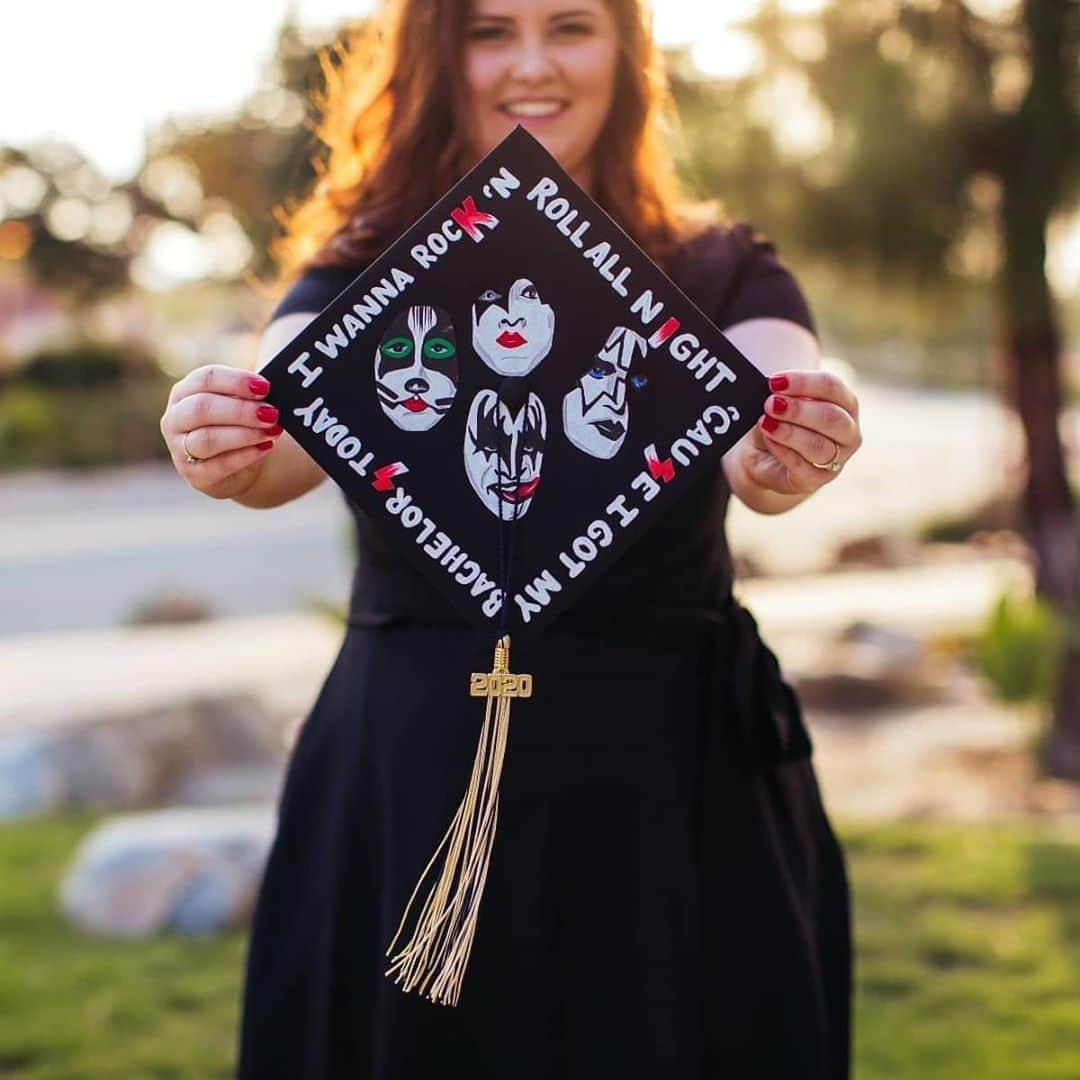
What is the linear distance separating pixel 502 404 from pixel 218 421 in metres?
0.30

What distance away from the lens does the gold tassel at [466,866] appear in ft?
4.86

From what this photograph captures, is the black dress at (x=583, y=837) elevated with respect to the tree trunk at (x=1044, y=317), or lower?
lower

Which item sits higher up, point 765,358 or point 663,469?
point 765,358

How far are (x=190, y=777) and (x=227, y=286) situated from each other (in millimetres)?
19546

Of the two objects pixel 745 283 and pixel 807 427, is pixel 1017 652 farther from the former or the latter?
pixel 807 427

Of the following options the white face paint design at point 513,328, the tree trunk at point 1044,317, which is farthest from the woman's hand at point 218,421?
the tree trunk at point 1044,317

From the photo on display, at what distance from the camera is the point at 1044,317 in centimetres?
670

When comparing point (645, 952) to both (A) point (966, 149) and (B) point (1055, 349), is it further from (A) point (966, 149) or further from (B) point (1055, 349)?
(B) point (1055, 349)

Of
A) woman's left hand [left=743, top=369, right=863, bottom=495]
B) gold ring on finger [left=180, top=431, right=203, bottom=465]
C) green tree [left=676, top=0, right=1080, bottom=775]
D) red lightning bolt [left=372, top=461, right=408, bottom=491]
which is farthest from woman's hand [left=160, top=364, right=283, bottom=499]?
green tree [left=676, top=0, right=1080, bottom=775]

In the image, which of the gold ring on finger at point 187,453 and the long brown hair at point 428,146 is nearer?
the gold ring on finger at point 187,453

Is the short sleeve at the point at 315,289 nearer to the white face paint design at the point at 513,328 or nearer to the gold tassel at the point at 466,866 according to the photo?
the white face paint design at the point at 513,328

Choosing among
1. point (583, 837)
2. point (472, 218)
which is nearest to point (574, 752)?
point (583, 837)

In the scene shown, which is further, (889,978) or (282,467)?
(889,978)

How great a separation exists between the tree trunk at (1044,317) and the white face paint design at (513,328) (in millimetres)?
5121
